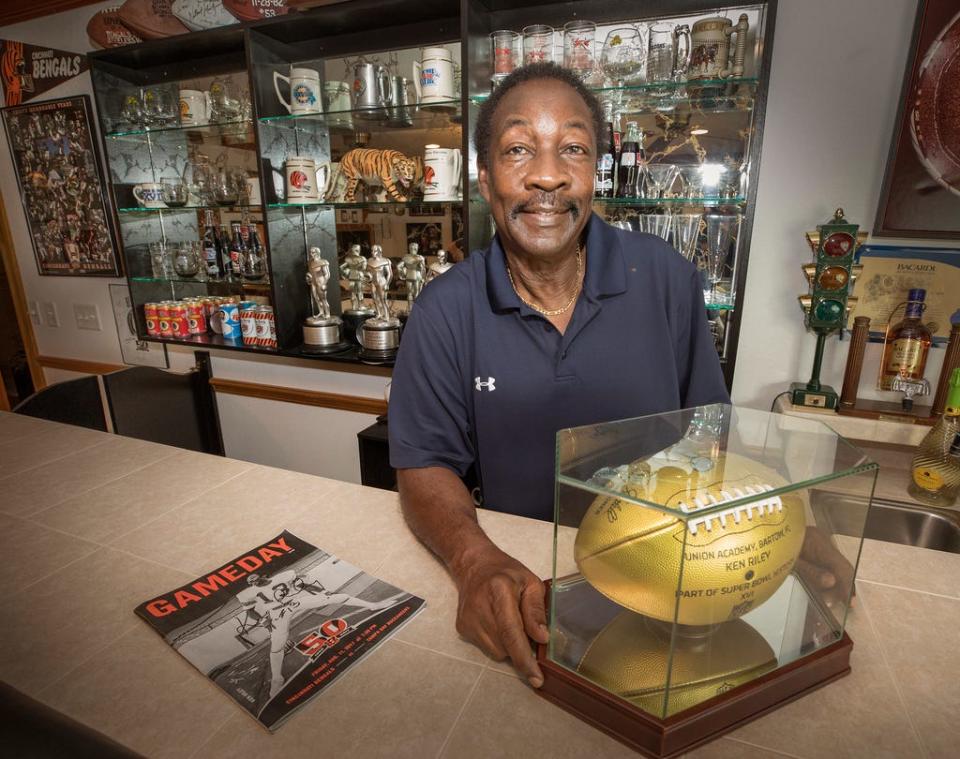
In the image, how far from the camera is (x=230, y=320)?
244cm

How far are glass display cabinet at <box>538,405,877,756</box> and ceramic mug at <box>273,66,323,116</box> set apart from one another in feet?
6.11

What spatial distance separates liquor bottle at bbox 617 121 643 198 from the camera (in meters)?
1.76

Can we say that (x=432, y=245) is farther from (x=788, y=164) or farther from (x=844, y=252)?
(x=844, y=252)

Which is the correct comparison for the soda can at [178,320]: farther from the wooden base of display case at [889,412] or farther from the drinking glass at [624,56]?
the wooden base of display case at [889,412]

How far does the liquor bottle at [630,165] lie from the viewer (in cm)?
176

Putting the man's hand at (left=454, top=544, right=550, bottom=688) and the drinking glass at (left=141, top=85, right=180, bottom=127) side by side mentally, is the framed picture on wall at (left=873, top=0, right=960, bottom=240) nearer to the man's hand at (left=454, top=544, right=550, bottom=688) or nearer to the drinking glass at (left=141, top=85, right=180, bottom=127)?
the man's hand at (left=454, top=544, right=550, bottom=688)

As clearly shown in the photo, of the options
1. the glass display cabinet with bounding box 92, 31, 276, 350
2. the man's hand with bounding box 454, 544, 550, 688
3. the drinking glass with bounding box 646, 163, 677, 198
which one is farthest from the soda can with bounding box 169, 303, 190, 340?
the man's hand with bounding box 454, 544, 550, 688

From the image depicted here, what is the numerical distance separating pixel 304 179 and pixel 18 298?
2.33 metres

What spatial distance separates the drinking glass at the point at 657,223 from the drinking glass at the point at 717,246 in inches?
4.6

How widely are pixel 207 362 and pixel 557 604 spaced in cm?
261

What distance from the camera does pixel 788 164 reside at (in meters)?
1.71

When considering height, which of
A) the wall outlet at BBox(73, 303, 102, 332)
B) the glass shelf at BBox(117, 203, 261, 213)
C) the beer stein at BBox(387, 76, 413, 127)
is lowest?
the wall outlet at BBox(73, 303, 102, 332)

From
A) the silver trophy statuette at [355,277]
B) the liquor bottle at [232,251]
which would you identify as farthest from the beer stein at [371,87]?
the liquor bottle at [232,251]

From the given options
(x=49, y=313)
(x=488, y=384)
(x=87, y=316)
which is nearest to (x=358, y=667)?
(x=488, y=384)
